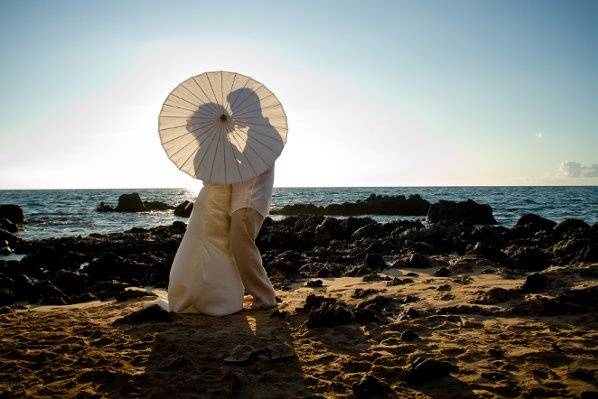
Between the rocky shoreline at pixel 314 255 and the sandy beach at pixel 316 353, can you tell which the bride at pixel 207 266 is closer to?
the sandy beach at pixel 316 353

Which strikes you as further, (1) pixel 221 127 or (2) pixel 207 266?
(2) pixel 207 266

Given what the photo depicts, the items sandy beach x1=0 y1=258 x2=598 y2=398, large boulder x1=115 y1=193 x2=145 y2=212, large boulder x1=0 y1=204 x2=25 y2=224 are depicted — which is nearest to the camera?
sandy beach x1=0 y1=258 x2=598 y2=398

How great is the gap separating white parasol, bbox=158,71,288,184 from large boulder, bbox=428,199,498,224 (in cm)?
2058

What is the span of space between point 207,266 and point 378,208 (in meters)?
31.9

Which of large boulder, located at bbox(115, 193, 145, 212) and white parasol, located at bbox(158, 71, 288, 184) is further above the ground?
white parasol, located at bbox(158, 71, 288, 184)

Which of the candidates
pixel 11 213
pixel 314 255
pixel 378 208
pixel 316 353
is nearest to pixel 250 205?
pixel 316 353

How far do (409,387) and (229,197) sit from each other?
3.26 m

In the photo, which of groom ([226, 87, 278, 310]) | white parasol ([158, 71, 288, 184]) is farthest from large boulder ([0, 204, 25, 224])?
groom ([226, 87, 278, 310])

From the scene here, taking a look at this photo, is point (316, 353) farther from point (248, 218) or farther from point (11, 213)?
point (11, 213)

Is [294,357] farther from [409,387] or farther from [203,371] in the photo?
[409,387]

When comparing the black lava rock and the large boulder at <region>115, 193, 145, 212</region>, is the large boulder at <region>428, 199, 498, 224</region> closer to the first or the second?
the black lava rock

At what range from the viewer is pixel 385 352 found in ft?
12.7

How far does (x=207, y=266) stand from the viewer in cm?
540

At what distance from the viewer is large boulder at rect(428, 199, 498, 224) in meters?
25.0
